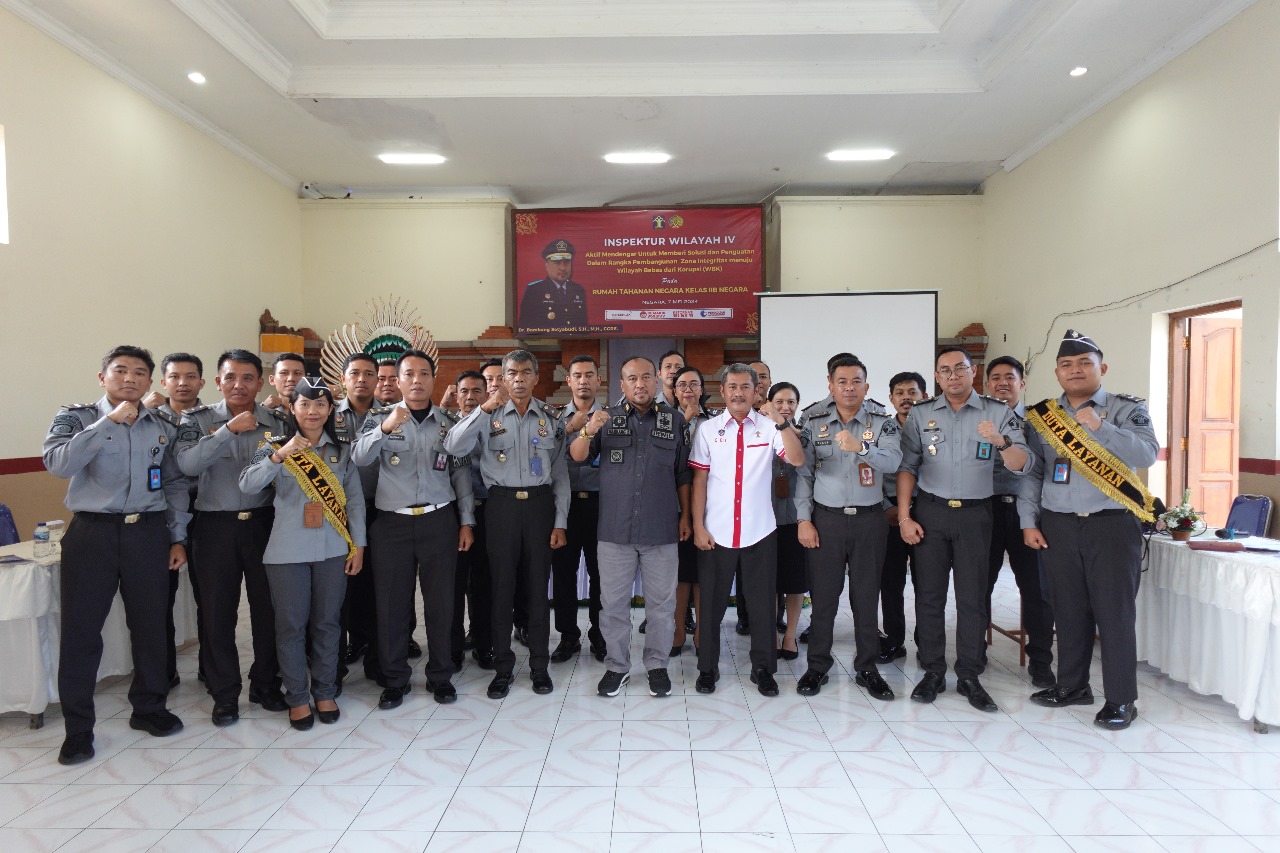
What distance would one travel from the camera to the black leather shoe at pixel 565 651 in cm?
404

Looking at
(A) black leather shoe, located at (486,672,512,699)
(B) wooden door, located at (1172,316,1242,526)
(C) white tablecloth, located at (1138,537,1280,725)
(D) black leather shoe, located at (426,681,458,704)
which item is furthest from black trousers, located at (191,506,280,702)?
(B) wooden door, located at (1172,316,1242,526)

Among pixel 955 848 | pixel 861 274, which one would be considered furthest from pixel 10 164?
pixel 861 274

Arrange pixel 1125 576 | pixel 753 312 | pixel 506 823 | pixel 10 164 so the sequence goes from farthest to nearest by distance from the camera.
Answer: pixel 753 312
pixel 10 164
pixel 1125 576
pixel 506 823

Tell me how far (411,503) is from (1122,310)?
18.8 ft

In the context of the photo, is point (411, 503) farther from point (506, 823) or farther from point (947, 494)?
point (947, 494)

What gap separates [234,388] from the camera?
10.8ft

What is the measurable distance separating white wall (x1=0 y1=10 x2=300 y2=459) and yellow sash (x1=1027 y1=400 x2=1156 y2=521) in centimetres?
611

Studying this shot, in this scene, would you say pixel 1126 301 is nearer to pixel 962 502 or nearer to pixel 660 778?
pixel 962 502

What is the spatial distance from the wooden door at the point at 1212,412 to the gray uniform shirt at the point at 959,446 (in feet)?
9.68

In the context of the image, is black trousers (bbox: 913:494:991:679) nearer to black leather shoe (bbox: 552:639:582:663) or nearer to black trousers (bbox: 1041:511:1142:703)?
black trousers (bbox: 1041:511:1142:703)

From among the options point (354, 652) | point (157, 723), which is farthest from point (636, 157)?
point (157, 723)

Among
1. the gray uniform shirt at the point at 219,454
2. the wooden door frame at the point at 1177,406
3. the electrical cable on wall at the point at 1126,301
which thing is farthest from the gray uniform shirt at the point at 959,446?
the gray uniform shirt at the point at 219,454

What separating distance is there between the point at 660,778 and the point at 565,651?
1.43m

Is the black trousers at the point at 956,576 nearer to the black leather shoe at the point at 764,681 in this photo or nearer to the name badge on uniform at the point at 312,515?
the black leather shoe at the point at 764,681
